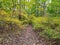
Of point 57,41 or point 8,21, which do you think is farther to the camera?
point 8,21

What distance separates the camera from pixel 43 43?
8820mm

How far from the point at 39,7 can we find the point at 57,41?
21.9 metres

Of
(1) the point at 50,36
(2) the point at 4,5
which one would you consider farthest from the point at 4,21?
(1) the point at 50,36

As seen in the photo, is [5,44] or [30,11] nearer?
[5,44]

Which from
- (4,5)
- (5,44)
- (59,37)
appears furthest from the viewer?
(4,5)

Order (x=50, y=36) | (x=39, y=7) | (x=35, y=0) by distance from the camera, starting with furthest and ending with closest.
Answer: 1. (x=39, y=7)
2. (x=35, y=0)
3. (x=50, y=36)

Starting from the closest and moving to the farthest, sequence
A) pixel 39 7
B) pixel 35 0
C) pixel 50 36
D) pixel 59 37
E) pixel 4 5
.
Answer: pixel 59 37
pixel 50 36
pixel 4 5
pixel 35 0
pixel 39 7

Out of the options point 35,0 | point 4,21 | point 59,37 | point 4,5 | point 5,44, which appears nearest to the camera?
point 5,44

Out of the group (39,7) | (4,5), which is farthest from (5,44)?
(39,7)

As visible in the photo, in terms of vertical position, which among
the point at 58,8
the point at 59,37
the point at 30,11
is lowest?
the point at 30,11

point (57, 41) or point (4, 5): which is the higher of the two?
point (4, 5)

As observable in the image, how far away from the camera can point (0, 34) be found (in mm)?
8719

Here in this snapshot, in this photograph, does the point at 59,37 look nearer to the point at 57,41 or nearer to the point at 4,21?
the point at 57,41

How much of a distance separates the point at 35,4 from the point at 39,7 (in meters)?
2.10
